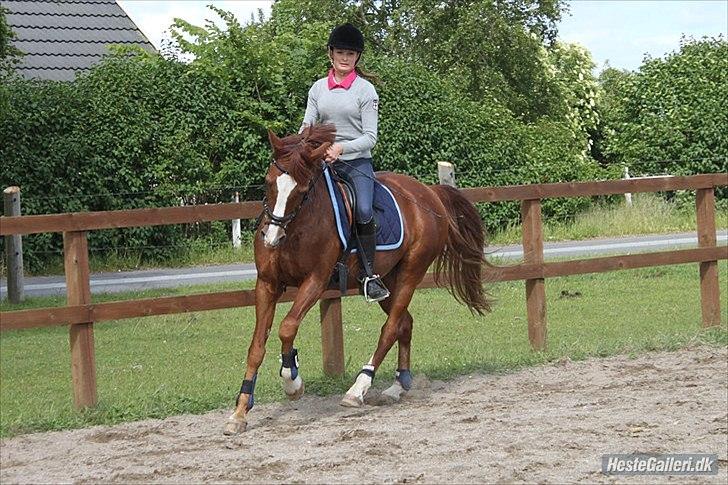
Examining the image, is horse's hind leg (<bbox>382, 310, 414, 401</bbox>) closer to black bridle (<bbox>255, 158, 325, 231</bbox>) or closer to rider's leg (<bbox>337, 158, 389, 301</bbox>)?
rider's leg (<bbox>337, 158, 389, 301</bbox>)

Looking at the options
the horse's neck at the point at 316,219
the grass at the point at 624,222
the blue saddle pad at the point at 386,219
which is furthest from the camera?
the grass at the point at 624,222

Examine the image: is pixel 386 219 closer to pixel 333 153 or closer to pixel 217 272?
pixel 333 153

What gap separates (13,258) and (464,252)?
6.49 metres

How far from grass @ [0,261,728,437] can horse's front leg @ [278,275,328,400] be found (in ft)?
3.03

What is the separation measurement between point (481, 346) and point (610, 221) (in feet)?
42.1

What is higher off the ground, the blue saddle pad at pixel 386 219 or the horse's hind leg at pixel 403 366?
the blue saddle pad at pixel 386 219

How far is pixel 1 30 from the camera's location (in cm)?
1284

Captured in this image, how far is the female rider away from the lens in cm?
738

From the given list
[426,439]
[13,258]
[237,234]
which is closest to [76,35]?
[237,234]

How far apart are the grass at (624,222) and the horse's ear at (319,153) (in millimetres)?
14850

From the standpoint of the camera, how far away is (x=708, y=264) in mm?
10461

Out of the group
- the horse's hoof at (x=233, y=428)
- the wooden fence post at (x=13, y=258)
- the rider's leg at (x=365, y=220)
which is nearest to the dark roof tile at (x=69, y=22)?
the wooden fence post at (x=13, y=258)

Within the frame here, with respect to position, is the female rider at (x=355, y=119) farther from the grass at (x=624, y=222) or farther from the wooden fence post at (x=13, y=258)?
the grass at (x=624, y=222)

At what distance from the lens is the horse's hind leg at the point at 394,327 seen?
745 cm
